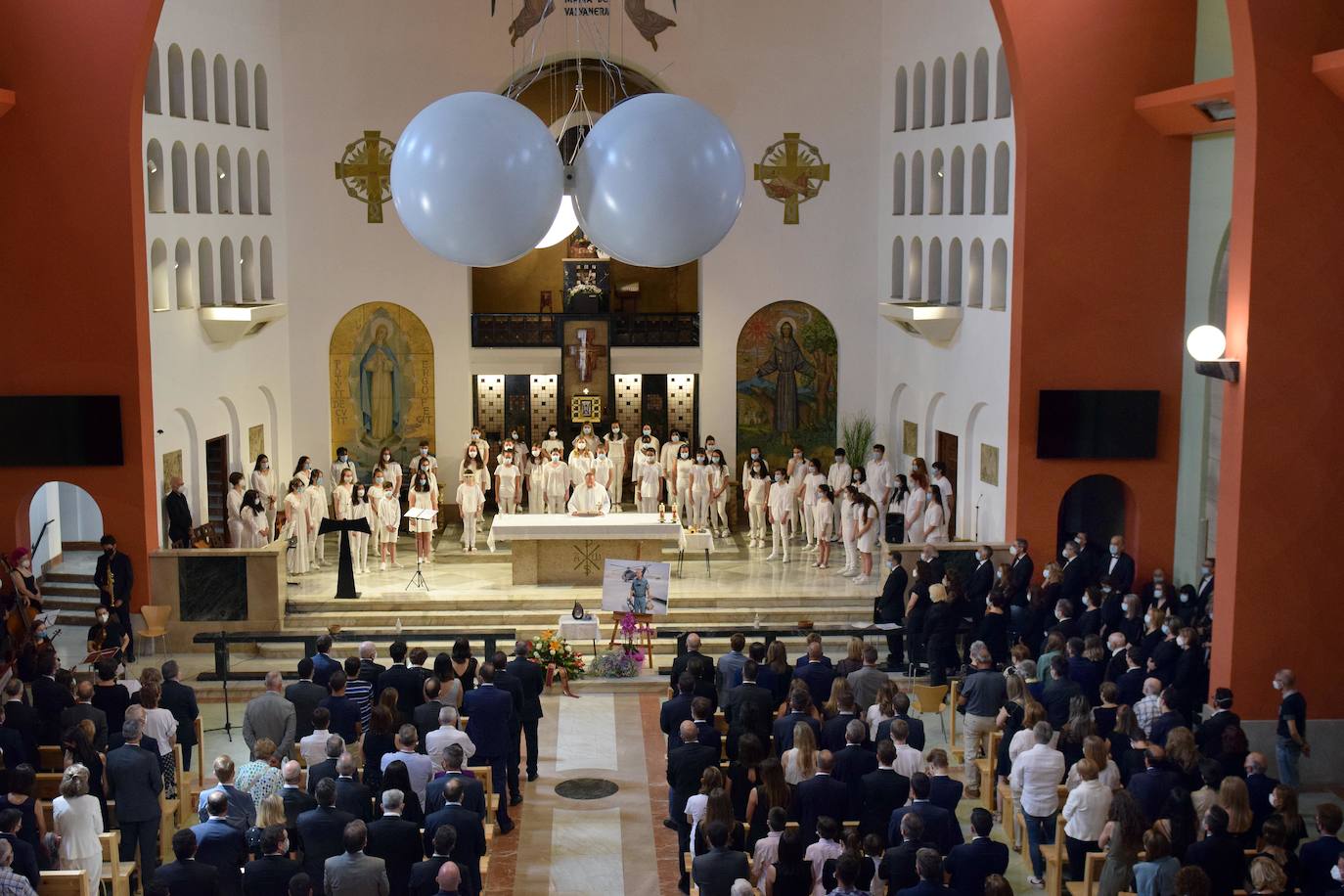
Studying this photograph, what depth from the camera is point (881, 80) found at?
25141 millimetres

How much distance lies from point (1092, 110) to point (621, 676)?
9166 millimetres

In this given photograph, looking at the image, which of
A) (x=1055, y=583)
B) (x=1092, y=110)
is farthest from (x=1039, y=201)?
(x=1055, y=583)

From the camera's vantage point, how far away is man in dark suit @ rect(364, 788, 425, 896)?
954cm

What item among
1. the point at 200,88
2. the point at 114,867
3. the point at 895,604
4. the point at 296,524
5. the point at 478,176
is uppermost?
the point at 200,88

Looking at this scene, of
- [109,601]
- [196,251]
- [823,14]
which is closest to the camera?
[109,601]

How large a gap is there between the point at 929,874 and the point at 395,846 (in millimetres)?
3475

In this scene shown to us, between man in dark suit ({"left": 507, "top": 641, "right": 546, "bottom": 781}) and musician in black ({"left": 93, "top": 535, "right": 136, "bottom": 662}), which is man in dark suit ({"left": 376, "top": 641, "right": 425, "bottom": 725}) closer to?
man in dark suit ({"left": 507, "top": 641, "right": 546, "bottom": 781})

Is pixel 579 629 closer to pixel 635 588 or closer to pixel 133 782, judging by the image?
pixel 635 588

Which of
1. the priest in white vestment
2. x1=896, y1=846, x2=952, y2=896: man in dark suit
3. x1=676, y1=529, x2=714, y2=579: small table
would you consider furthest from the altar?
x1=896, y1=846, x2=952, y2=896: man in dark suit

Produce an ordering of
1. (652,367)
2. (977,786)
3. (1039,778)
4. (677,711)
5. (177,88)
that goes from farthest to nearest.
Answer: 1. (652,367)
2. (177,88)
3. (977,786)
4. (677,711)
5. (1039,778)

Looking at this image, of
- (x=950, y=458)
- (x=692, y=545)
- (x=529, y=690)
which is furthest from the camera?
(x=950, y=458)

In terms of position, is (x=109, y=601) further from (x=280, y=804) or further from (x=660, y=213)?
(x=660, y=213)

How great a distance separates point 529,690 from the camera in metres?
13.6

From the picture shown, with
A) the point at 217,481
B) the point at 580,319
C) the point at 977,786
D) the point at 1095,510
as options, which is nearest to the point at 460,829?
the point at 977,786
